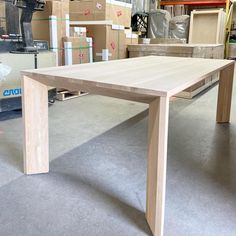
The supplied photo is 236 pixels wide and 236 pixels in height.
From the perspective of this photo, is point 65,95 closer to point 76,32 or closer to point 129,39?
point 76,32

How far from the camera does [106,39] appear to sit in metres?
4.16

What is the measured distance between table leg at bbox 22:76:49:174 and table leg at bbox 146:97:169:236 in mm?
717

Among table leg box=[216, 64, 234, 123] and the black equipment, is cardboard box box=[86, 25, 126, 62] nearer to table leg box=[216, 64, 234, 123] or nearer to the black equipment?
the black equipment

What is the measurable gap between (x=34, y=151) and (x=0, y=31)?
1870 mm

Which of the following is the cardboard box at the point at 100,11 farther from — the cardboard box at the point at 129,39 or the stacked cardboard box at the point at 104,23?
the cardboard box at the point at 129,39

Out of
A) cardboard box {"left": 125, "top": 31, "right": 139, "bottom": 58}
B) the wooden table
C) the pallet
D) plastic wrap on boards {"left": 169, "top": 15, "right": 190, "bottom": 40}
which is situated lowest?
the pallet

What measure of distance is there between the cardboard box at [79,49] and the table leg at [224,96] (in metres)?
1.79

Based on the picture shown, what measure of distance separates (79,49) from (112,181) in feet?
7.93

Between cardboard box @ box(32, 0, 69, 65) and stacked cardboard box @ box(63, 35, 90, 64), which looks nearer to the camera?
cardboard box @ box(32, 0, 69, 65)

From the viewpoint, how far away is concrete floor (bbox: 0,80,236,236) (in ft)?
4.34

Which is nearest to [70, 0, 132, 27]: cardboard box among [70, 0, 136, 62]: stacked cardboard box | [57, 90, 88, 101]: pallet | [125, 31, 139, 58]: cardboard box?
[70, 0, 136, 62]: stacked cardboard box

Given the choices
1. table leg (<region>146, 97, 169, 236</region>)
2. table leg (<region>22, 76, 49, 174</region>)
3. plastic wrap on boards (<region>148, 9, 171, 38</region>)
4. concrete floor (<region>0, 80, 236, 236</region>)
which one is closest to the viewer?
table leg (<region>146, 97, 169, 236</region>)

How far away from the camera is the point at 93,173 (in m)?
1.80

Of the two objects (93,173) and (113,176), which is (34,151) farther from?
(113,176)
